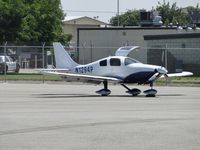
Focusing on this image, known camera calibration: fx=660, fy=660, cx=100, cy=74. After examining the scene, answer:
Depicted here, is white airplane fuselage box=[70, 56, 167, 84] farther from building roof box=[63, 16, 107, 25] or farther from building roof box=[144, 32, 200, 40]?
building roof box=[63, 16, 107, 25]

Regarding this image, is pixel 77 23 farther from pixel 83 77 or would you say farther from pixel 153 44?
pixel 83 77

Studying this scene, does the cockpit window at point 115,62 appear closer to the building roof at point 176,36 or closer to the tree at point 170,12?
the building roof at point 176,36

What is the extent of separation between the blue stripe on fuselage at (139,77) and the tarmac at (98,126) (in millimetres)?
5829

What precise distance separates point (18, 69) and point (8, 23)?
5.25 m

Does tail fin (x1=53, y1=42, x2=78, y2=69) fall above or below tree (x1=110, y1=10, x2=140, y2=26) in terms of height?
below

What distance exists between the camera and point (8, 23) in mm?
55969

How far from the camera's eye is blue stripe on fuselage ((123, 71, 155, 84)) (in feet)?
95.6

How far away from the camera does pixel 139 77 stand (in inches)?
1151

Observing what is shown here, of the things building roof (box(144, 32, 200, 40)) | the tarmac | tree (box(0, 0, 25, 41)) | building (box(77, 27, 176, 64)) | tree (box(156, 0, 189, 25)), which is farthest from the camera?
tree (box(156, 0, 189, 25))

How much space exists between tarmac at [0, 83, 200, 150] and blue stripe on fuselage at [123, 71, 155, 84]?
583cm

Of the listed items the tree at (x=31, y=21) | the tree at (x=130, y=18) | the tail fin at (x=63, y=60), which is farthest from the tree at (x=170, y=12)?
the tail fin at (x=63, y=60)

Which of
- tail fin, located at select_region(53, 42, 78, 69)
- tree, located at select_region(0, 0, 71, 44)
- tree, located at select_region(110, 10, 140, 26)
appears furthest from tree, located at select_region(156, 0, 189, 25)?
tail fin, located at select_region(53, 42, 78, 69)

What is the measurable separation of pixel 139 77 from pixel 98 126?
45.9 ft

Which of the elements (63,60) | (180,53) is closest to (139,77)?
(63,60)
